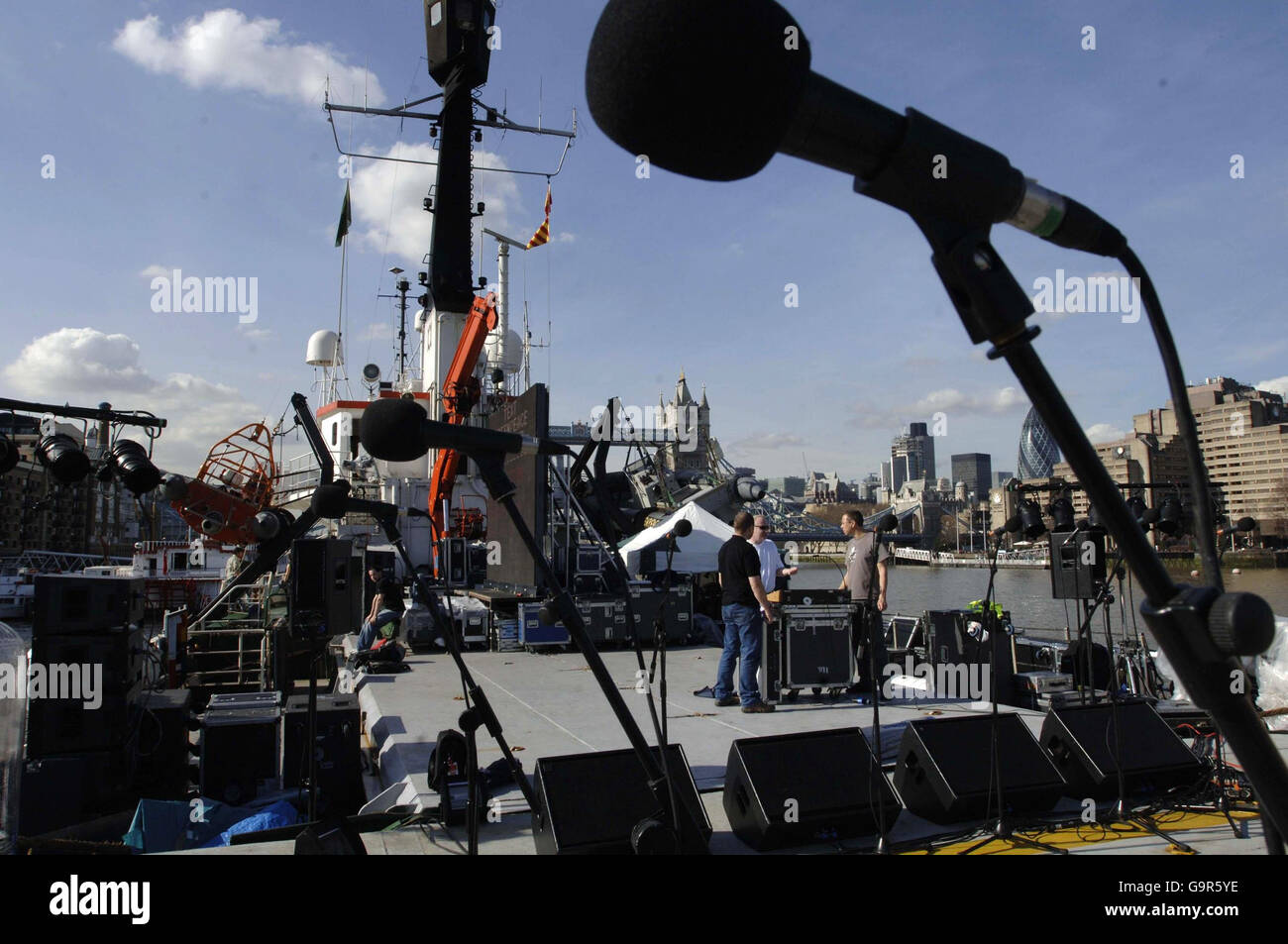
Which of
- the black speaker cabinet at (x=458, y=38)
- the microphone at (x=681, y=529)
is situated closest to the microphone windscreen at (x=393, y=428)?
the microphone at (x=681, y=529)

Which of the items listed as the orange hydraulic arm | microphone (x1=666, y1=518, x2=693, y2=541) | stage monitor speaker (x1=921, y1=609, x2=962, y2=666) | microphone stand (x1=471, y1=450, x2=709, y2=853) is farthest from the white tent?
microphone stand (x1=471, y1=450, x2=709, y2=853)

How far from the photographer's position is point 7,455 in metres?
6.08

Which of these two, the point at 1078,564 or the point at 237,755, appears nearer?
the point at 237,755

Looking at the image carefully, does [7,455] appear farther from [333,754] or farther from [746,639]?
[746,639]

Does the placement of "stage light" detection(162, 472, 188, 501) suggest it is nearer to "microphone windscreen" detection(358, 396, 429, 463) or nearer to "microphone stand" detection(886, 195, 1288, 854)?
"microphone windscreen" detection(358, 396, 429, 463)

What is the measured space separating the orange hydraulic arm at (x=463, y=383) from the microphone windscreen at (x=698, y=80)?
48.5ft

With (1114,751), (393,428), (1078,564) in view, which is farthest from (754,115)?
(1078,564)

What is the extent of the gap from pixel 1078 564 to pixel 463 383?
12928mm

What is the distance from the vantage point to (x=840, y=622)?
27.3 feet

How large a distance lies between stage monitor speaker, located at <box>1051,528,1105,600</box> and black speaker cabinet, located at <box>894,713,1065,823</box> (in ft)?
7.10

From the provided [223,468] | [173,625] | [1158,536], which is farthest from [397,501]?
[1158,536]

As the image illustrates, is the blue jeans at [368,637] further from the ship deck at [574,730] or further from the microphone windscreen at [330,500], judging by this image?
the microphone windscreen at [330,500]

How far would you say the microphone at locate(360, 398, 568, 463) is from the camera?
2.34m

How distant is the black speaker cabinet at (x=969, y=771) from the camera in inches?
187
